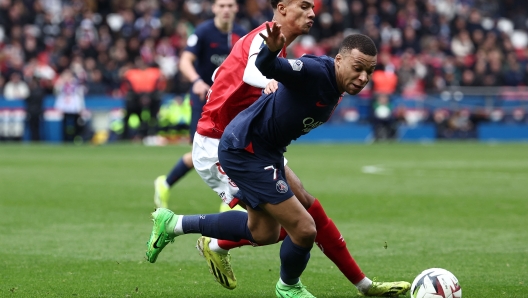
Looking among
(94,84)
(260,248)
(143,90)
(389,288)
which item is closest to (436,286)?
(389,288)

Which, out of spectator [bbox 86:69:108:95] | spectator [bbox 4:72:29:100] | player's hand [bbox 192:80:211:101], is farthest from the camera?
spectator [bbox 86:69:108:95]

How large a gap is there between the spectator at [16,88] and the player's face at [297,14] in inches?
789

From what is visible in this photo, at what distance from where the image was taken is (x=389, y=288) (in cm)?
548

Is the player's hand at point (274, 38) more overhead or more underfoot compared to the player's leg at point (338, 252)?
more overhead

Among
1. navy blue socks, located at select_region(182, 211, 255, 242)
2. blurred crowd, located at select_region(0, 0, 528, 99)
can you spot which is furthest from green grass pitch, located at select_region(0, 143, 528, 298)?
blurred crowd, located at select_region(0, 0, 528, 99)

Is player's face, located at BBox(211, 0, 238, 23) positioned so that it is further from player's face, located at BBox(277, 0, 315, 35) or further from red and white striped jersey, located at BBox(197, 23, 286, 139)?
player's face, located at BBox(277, 0, 315, 35)

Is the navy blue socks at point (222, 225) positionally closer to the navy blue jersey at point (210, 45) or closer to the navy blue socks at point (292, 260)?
the navy blue socks at point (292, 260)

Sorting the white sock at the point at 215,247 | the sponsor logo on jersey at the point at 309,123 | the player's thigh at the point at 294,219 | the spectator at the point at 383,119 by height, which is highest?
the sponsor logo on jersey at the point at 309,123

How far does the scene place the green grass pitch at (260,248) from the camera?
5875 millimetres

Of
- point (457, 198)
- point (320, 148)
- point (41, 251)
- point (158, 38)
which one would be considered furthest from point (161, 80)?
point (41, 251)

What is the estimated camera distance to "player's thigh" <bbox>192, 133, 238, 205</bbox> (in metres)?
6.13

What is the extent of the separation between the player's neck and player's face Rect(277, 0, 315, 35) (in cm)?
327

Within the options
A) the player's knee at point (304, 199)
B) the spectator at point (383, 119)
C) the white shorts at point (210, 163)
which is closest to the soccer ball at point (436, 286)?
the player's knee at point (304, 199)

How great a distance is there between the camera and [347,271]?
18.3ft
